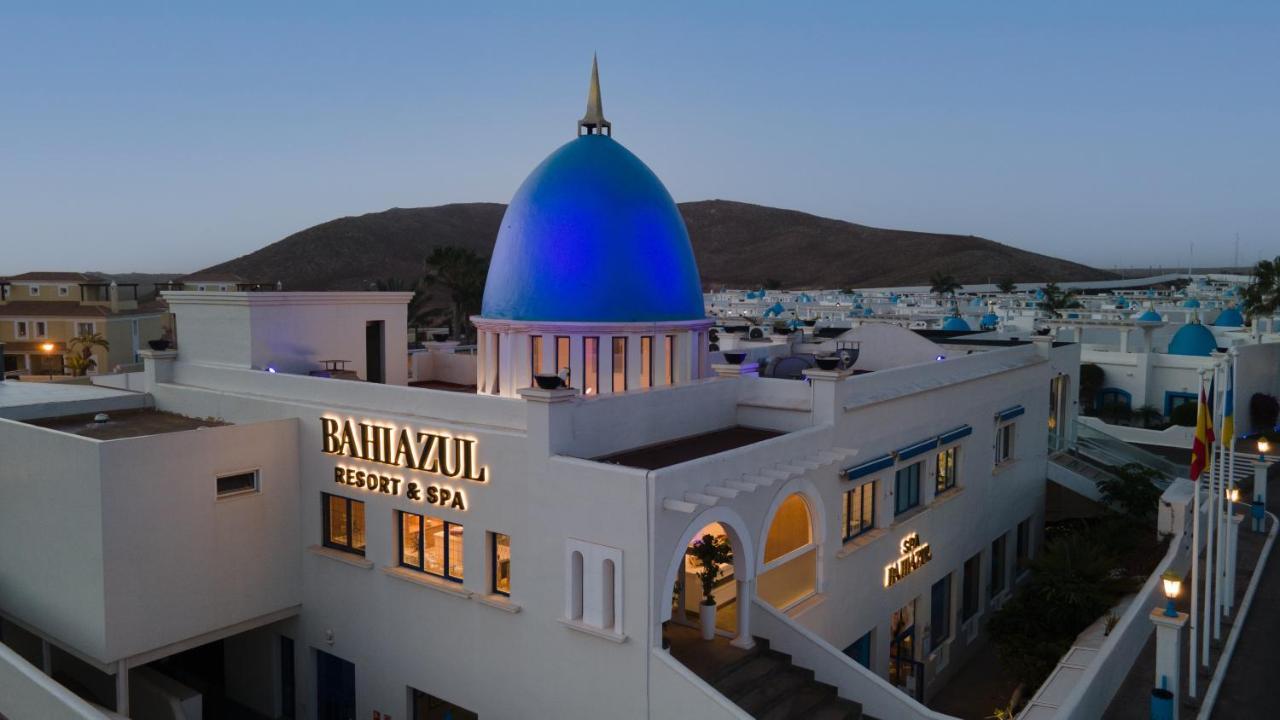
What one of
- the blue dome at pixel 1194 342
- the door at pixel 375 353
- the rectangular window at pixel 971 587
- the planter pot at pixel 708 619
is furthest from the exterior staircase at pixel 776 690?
the blue dome at pixel 1194 342

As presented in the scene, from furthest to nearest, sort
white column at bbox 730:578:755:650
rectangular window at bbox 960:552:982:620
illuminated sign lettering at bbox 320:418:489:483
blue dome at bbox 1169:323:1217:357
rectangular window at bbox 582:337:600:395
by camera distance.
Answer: blue dome at bbox 1169:323:1217:357 → rectangular window at bbox 960:552:982:620 → rectangular window at bbox 582:337:600:395 → illuminated sign lettering at bbox 320:418:489:483 → white column at bbox 730:578:755:650

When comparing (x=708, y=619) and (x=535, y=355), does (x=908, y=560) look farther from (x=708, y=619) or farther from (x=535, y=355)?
(x=535, y=355)

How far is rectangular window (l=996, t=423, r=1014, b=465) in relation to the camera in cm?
2933

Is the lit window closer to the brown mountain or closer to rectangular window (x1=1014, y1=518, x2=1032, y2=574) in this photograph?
rectangular window (x1=1014, y1=518, x2=1032, y2=574)

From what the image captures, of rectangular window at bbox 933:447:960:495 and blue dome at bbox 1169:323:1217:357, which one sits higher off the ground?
blue dome at bbox 1169:323:1217:357

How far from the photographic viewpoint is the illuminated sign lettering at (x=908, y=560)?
2267cm

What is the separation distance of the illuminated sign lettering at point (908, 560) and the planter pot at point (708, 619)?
639 cm

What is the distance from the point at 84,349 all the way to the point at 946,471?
58055mm

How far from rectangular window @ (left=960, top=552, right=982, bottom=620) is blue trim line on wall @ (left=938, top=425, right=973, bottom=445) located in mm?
3966

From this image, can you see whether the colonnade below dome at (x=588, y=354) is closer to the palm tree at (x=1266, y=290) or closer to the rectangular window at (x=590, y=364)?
the rectangular window at (x=590, y=364)

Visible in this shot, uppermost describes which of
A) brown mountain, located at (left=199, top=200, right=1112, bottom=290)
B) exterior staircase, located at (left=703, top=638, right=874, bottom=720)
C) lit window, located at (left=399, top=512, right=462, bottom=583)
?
brown mountain, located at (left=199, top=200, right=1112, bottom=290)

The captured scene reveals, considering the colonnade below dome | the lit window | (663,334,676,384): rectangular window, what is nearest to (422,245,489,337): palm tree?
the colonnade below dome

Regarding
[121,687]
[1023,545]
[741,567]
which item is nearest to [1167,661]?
[741,567]

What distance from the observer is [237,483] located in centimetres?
2078
